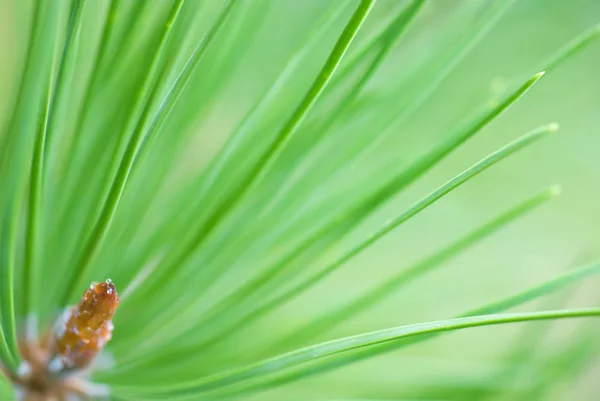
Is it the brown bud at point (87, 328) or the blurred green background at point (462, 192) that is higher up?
the blurred green background at point (462, 192)

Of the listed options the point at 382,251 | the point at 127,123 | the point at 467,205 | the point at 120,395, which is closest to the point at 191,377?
the point at 120,395

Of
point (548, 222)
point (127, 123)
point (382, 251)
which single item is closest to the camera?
point (127, 123)

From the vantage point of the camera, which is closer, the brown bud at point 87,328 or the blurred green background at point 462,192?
the brown bud at point 87,328

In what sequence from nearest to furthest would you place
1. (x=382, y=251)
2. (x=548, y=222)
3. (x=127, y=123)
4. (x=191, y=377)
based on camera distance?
(x=127, y=123), (x=191, y=377), (x=382, y=251), (x=548, y=222)

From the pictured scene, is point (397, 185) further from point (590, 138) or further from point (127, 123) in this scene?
point (590, 138)

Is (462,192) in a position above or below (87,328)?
above

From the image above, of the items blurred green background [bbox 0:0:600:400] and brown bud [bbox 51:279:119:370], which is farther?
blurred green background [bbox 0:0:600:400]

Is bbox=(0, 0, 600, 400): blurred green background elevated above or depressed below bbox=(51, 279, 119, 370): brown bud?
above

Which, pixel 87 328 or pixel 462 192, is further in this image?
pixel 462 192
